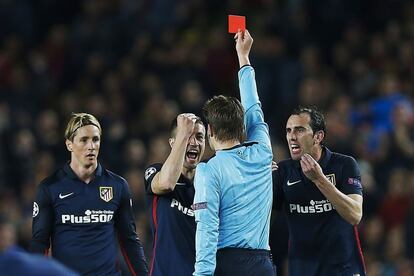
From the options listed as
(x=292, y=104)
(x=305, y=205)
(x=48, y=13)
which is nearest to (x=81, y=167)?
(x=305, y=205)

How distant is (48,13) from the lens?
15711 millimetres

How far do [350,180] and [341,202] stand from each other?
1.26ft

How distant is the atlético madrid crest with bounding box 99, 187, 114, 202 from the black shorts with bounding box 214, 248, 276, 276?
4.29 feet

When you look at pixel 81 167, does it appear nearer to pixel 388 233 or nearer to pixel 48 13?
pixel 388 233

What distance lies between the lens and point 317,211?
5.87m

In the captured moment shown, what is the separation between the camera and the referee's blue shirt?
4.82m

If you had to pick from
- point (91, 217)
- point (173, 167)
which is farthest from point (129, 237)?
point (173, 167)

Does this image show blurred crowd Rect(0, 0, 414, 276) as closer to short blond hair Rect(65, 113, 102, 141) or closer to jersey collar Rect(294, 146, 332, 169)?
short blond hair Rect(65, 113, 102, 141)

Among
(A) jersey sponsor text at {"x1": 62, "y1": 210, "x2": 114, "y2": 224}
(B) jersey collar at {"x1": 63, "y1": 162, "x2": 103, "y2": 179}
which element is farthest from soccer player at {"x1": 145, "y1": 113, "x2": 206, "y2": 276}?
(B) jersey collar at {"x1": 63, "y1": 162, "x2": 103, "y2": 179}

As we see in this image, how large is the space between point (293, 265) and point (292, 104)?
654cm

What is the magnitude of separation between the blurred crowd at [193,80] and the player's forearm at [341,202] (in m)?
4.69

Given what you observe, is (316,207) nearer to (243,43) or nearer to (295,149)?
(295,149)

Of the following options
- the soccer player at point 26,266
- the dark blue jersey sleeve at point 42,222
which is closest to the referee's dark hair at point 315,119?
the dark blue jersey sleeve at point 42,222

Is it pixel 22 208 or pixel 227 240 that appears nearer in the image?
pixel 227 240
